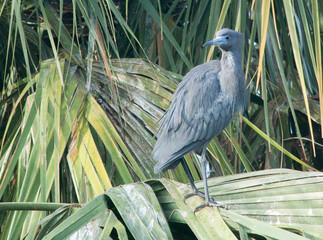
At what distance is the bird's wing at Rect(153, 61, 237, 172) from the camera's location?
2.46 meters

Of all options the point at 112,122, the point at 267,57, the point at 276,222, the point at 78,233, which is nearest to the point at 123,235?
the point at 78,233

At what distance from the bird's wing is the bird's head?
0.14 meters

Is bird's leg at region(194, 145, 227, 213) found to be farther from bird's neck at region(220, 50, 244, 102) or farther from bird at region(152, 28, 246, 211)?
bird's neck at region(220, 50, 244, 102)

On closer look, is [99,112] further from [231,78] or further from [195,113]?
[231,78]

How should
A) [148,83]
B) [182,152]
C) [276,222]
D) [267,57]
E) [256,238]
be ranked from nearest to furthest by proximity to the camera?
[256,238], [276,222], [182,152], [148,83], [267,57]

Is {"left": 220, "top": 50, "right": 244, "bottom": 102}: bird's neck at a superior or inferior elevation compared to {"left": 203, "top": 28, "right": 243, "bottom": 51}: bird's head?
inferior

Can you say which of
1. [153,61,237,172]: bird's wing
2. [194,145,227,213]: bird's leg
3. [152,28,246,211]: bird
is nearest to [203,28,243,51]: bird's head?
[152,28,246,211]: bird

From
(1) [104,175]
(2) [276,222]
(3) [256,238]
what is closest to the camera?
(3) [256,238]

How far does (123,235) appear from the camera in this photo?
1434mm

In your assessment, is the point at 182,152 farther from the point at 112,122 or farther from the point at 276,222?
the point at 276,222

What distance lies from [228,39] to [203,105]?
0.37 metres

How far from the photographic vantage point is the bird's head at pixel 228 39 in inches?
104

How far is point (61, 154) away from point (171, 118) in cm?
54

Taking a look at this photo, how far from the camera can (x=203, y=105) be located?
2.58 m
